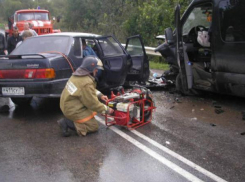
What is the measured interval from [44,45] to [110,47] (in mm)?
1531

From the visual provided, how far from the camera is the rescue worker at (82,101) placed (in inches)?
181

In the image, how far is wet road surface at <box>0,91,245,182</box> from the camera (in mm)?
3545

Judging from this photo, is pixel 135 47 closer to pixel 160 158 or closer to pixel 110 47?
Result: pixel 110 47

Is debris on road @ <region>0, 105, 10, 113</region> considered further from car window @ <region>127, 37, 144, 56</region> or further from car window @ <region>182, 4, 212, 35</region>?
car window @ <region>182, 4, 212, 35</region>

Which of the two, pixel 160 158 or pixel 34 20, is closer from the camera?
pixel 160 158

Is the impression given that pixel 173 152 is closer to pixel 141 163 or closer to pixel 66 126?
pixel 141 163

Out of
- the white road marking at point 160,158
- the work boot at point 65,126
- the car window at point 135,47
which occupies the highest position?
the car window at point 135,47

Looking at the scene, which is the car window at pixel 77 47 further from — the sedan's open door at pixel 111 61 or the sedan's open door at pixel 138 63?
the sedan's open door at pixel 138 63

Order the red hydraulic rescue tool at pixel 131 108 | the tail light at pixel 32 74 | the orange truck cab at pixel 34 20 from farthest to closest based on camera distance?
the orange truck cab at pixel 34 20 < the tail light at pixel 32 74 < the red hydraulic rescue tool at pixel 131 108

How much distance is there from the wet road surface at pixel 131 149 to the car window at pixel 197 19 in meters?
2.21

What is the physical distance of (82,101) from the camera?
15.3 ft

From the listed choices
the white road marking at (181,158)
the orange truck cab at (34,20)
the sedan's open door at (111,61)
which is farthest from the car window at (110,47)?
the orange truck cab at (34,20)

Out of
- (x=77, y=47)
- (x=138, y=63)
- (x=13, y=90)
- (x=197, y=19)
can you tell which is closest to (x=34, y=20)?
(x=138, y=63)

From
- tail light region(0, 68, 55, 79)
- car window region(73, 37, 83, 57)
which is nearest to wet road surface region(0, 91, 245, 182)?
tail light region(0, 68, 55, 79)
